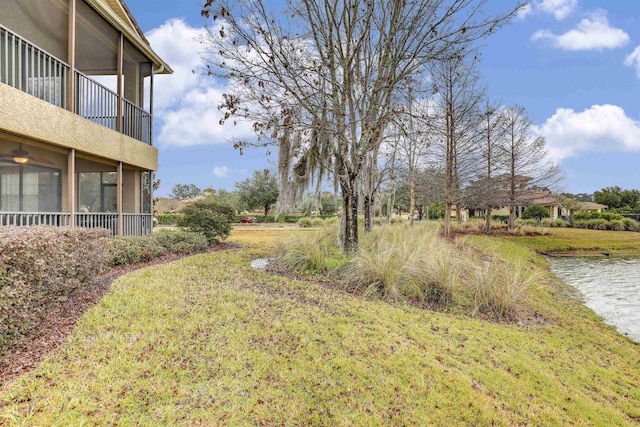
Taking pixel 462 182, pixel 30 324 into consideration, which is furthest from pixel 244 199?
pixel 30 324

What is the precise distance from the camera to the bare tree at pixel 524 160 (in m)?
20.1

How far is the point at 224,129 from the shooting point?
8.12m

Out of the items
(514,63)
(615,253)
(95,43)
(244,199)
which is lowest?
(615,253)

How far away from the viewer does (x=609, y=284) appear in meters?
9.81

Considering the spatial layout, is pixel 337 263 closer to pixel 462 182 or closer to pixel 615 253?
pixel 462 182

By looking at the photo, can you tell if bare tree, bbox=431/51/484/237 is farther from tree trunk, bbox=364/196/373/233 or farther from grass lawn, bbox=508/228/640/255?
grass lawn, bbox=508/228/640/255

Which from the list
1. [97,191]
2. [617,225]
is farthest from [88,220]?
[617,225]

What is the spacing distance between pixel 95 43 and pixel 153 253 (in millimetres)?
6613

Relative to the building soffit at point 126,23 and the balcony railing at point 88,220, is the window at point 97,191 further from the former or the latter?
the building soffit at point 126,23

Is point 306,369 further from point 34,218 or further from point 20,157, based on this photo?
point 20,157

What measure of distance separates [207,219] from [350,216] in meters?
5.83

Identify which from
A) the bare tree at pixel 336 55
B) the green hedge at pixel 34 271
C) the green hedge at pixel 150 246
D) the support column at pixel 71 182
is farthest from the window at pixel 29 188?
the bare tree at pixel 336 55

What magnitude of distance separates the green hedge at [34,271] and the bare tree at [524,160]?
21.4 meters

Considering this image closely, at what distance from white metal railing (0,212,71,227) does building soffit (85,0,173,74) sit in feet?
17.2
